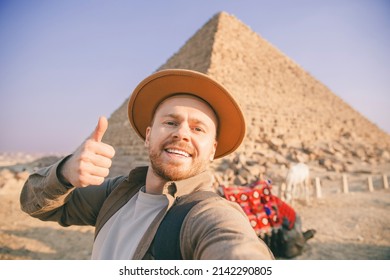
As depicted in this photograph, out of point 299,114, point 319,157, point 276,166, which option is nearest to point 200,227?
point 276,166

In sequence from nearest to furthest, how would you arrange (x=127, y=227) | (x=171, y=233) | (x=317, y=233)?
(x=171, y=233) → (x=127, y=227) → (x=317, y=233)

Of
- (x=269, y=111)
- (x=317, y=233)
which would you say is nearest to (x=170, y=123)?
(x=317, y=233)

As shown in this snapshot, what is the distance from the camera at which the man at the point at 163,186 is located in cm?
87

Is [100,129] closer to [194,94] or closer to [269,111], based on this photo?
[194,94]

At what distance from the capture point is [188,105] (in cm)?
136

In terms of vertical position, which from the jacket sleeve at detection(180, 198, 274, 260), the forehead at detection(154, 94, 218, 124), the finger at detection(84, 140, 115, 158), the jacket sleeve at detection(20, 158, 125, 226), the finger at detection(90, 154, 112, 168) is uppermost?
the forehead at detection(154, 94, 218, 124)

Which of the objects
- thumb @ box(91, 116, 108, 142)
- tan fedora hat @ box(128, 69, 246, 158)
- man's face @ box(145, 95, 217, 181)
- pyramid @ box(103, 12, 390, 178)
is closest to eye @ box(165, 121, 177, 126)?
man's face @ box(145, 95, 217, 181)

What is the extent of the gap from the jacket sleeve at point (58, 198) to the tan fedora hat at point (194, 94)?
0.49 metres

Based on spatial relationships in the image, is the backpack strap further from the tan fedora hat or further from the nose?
the tan fedora hat

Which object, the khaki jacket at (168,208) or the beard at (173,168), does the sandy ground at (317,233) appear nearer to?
the khaki jacket at (168,208)

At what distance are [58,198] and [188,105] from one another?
775mm

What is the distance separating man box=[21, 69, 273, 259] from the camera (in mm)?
870

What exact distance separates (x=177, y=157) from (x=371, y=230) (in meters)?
5.38
